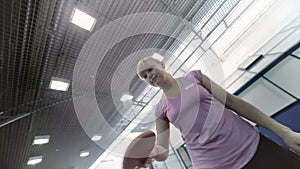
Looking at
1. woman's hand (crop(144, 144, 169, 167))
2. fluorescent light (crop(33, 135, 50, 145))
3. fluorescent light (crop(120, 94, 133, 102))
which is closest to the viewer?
woman's hand (crop(144, 144, 169, 167))

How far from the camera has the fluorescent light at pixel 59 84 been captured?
110 inches

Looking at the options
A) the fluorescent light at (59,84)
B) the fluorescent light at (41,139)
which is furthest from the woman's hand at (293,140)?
the fluorescent light at (41,139)

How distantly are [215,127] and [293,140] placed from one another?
234mm

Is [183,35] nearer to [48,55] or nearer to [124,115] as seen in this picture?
[48,55]

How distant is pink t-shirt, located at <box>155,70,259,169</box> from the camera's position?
0.65 meters

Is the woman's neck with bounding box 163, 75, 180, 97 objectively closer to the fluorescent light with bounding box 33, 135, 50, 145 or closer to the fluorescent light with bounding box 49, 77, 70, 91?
the fluorescent light with bounding box 49, 77, 70, 91

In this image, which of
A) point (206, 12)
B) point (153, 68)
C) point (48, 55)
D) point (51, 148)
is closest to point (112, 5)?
point (48, 55)

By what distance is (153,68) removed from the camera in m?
0.80

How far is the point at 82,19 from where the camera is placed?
2.11 meters

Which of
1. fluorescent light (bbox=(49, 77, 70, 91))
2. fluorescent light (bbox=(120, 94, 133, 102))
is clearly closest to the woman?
fluorescent light (bbox=(49, 77, 70, 91))

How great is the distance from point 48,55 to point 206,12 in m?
2.14

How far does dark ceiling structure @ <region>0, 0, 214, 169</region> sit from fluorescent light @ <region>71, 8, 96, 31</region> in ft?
0.16

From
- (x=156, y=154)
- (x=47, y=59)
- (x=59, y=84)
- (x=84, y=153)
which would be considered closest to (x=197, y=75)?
(x=156, y=154)

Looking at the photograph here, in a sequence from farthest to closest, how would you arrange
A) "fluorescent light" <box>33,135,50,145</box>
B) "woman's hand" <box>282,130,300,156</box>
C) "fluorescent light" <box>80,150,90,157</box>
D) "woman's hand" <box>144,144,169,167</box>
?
"fluorescent light" <box>80,150,90,157</box>
"fluorescent light" <box>33,135,50,145</box>
"woman's hand" <box>144,144,169,167</box>
"woman's hand" <box>282,130,300,156</box>
